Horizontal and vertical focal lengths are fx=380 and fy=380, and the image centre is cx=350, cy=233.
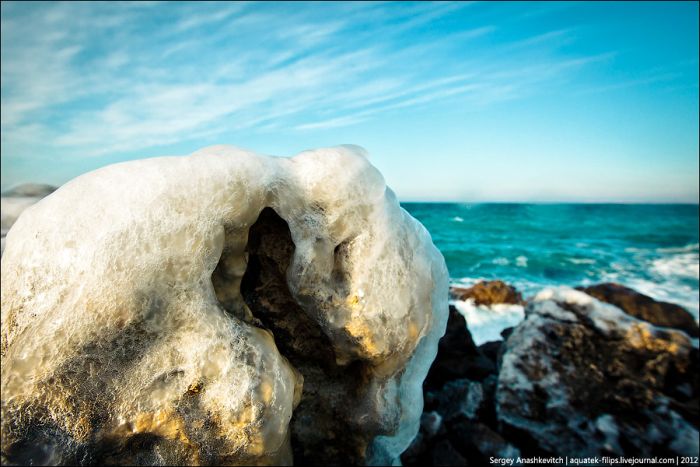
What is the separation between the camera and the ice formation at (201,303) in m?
1.76

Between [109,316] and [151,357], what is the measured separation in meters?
0.30

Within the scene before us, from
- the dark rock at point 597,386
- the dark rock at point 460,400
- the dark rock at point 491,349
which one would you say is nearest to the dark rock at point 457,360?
the dark rock at point 460,400

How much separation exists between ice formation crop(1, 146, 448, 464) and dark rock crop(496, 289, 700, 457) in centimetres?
247

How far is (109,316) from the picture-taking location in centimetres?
178

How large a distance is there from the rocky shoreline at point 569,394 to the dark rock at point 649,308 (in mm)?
2679

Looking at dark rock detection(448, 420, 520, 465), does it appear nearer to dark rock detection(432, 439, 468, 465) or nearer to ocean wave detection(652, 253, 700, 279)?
dark rock detection(432, 439, 468, 465)

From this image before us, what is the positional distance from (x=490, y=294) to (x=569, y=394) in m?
7.97

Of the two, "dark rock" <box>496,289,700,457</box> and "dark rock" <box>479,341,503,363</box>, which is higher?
"dark rock" <box>496,289,700,457</box>

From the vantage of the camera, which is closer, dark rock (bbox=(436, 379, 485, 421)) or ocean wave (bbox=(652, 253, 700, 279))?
dark rock (bbox=(436, 379, 485, 421))

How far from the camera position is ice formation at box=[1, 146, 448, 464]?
1758 millimetres

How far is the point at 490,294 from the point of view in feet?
39.8

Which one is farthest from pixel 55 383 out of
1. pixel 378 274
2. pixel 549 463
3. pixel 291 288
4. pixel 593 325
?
pixel 593 325

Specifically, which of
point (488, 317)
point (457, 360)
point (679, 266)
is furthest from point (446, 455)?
point (679, 266)

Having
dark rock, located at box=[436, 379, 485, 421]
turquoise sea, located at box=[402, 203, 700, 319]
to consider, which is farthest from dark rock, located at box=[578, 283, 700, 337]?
turquoise sea, located at box=[402, 203, 700, 319]
